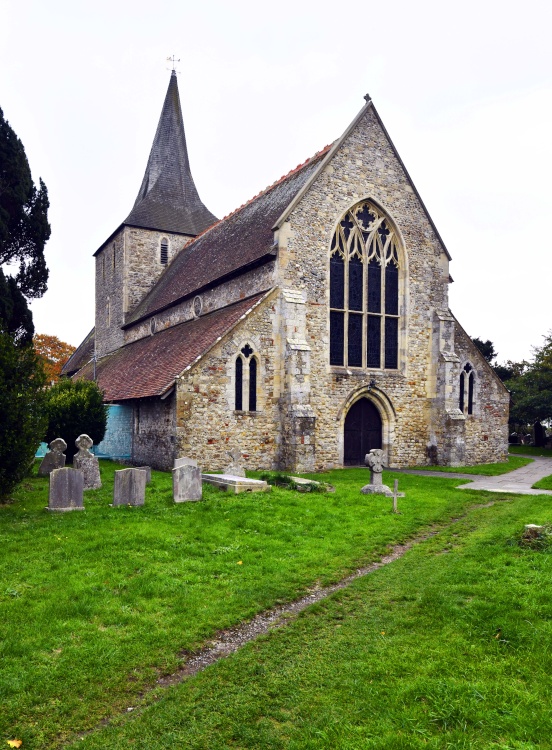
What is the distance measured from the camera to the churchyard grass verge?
4.50 meters

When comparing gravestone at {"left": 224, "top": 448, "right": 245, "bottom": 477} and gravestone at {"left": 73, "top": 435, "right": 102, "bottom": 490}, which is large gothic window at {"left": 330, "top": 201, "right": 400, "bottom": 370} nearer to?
gravestone at {"left": 224, "top": 448, "right": 245, "bottom": 477}

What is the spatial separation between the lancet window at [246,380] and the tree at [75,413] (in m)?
4.66

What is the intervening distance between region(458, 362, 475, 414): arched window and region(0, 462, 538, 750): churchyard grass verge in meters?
9.86

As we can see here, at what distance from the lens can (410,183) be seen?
20812mm

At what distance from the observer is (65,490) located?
33.5ft

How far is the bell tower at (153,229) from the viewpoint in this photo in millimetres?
31031

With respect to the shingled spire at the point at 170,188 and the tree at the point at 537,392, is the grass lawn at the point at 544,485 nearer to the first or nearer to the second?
the tree at the point at 537,392

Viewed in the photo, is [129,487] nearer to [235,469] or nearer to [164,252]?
[235,469]

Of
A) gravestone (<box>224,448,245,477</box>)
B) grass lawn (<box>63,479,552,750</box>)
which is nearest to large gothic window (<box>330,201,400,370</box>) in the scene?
gravestone (<box>224,448,245,477</box>)

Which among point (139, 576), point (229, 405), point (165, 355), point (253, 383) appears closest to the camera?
point (139, 576)

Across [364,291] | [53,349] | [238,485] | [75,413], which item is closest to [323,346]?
[364,291]

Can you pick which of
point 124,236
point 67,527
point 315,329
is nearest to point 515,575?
point 67,527

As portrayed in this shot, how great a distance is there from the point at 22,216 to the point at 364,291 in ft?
41.9

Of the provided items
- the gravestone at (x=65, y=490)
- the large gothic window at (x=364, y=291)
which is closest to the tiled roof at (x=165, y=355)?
the large gothic window at (x=364, y=291)
